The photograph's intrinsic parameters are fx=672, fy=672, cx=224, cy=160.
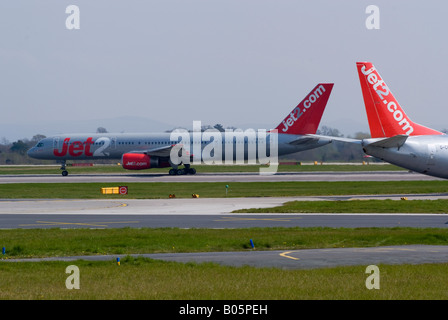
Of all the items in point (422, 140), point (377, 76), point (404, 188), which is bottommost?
point (404, 188)

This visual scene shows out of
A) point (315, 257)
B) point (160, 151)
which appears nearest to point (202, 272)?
point (315, 257)

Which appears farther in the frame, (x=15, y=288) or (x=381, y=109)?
(x=381, y=109)

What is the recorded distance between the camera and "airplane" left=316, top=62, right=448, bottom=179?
48594mm

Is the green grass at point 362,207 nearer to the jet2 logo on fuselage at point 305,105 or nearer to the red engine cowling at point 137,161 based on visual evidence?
the jet2 logo on fuselage at point 305,105

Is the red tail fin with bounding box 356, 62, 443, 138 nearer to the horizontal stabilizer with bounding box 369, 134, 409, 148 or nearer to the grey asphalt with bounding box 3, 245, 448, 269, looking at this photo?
the horizontal stabilizer with bounding box 369, 134, 409, 148

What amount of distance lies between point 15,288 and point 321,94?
2609 inches

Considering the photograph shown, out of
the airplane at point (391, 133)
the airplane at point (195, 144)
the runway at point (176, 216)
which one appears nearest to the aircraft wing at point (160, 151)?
the airplane at point (195, 144)

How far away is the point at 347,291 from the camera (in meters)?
16.1

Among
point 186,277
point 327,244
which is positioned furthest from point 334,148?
point 186,277

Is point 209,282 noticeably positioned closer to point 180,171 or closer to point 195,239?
point 195,239

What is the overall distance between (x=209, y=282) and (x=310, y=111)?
64285 millimetres

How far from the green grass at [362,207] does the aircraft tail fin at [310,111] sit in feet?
118

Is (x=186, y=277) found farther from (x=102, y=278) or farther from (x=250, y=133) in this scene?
(x=250, y=133)

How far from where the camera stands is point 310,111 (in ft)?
264
